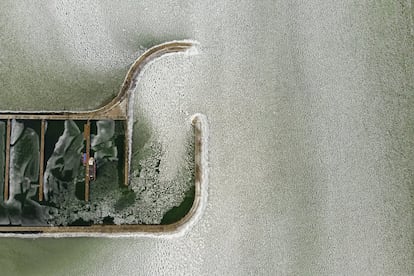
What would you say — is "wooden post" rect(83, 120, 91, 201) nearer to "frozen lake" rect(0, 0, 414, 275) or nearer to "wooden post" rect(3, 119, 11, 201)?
"frozen lake" rect(0, 0, 414, 275)

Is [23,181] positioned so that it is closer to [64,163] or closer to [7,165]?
[7,165]

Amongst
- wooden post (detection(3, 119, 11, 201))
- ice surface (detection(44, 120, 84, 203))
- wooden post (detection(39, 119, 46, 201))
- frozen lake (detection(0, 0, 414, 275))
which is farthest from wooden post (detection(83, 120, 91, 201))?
wooden post (detection(3, 119, 11, 201))

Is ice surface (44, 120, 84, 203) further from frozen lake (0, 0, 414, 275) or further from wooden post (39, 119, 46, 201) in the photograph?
frozen lake (0, 0, 414, 275)

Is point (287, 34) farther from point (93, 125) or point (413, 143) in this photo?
point (93, 125)

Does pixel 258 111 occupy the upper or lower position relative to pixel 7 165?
upper

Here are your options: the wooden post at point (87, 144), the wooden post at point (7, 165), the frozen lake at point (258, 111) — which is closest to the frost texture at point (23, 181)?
the wooden post at point (7, 165)

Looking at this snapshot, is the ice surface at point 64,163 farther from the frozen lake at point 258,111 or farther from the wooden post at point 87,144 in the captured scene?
the frozen lake at point 258,111

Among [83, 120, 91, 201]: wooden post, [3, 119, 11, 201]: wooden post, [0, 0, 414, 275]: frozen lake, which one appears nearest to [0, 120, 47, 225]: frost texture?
[3, 119, 11, 201]: wooden post

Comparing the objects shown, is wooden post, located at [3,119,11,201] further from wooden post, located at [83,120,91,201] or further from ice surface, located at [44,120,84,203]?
wooden post, located at [83,120,91,201]

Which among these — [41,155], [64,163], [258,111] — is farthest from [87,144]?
[258,111]
